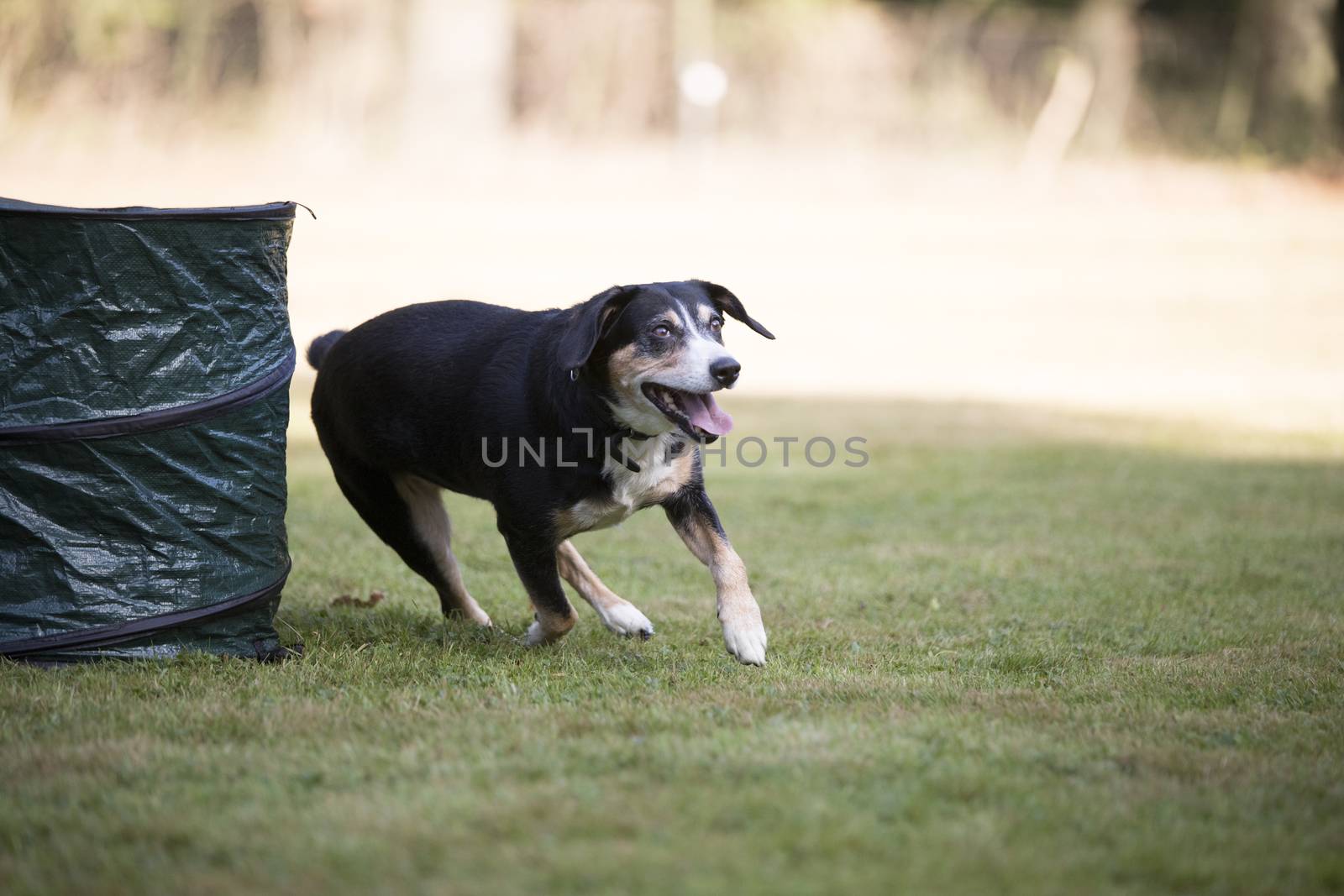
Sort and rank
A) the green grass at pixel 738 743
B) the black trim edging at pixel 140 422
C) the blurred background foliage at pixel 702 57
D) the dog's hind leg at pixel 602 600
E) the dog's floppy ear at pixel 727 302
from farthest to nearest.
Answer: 1. the blurred background foliage at pixel 702 57
2. the dog's hind leg at pixel 602 600
3. the dog's floppy ear at pixel 727 302
4. the black trim edging at pixel 140 422
5. the green grass at pixel 738 743

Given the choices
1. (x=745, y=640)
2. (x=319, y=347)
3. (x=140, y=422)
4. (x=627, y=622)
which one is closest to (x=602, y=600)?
(x=627, y=622)

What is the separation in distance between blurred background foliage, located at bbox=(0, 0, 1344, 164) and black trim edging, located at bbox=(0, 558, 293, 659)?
1899cm

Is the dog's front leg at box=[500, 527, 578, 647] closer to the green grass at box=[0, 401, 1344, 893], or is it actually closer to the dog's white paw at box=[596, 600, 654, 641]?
the green grass at box=[0, 401, 1344, 893]

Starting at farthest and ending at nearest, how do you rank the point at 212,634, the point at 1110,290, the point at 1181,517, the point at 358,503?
the point at 1110,290
the point at 1181,517
the point at 358,503
the point at 212,634

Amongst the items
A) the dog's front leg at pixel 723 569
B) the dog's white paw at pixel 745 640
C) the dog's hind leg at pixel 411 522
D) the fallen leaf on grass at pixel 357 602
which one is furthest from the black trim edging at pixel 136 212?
the dog's white paw at pixel 745 640

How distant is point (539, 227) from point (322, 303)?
14.3ft

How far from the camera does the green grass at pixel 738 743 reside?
2.97 m

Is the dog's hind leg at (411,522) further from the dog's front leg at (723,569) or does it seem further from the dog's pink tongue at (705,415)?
the dog's pink tongue at (705,415)

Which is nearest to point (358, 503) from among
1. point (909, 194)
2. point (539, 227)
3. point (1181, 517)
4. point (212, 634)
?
point (212, 634)

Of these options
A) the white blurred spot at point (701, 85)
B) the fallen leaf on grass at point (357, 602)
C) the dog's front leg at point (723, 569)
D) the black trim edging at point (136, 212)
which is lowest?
the fallen leaf on grass at point (357, 602)

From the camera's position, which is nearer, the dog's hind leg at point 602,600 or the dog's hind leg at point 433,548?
the dog's hind leg at point 602,600

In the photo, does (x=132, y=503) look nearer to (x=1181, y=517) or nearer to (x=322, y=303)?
(x=1181, y=517)

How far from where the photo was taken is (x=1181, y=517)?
8430 millimetres

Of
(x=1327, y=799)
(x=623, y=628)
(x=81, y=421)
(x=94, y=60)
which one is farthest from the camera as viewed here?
(x=94, y=60)
